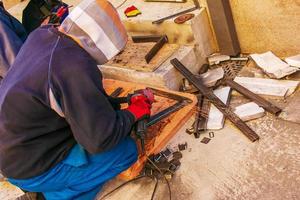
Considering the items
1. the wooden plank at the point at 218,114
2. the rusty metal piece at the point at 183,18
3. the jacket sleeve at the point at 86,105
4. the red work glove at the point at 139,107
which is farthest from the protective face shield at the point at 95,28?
the rusty metal piece at the point at 183,18

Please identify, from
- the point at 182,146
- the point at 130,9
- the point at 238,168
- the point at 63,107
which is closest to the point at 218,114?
the point at 182,146

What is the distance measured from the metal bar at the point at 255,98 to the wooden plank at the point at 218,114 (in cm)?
9

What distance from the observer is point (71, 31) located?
9.25ft

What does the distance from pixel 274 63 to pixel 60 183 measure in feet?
9.28

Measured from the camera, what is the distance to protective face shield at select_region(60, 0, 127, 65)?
2.81 m

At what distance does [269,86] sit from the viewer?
4109 mm

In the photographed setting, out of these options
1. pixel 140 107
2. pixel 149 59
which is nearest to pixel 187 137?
pixel 140 107

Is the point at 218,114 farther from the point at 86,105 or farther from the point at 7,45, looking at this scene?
the point at 7,45

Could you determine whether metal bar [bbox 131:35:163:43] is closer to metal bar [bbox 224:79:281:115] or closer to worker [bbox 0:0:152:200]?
metal bar [bbox 224:79:281:115]

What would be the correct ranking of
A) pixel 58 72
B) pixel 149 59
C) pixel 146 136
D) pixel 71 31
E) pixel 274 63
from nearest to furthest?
pixel 58 72, pixel 71 31, pixel 146 136, pixel 274 63, pixel 149 59

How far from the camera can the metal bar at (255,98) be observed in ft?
12.4

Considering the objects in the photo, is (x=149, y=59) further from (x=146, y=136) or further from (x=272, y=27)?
(x=272, y=27)

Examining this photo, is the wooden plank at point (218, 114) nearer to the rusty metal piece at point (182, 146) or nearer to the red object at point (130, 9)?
the rusty metal piece at point (182, 146)

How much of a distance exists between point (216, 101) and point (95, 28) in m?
1.86
